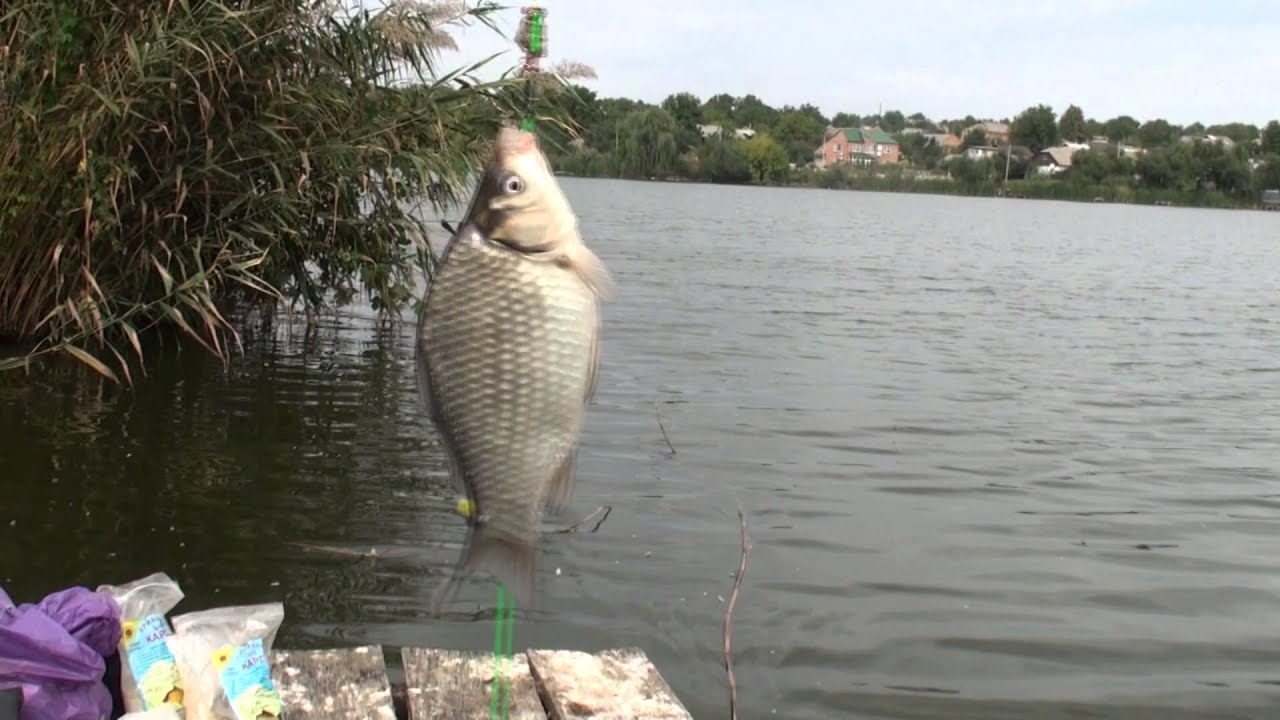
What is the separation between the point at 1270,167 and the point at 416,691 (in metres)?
121

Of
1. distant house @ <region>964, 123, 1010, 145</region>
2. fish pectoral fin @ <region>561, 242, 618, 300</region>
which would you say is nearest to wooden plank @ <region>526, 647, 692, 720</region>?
fish pectoral fin @ <region>561, 242, 618, 300</region>

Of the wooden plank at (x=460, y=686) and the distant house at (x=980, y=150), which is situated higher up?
the distant house at (x=980, y=150)

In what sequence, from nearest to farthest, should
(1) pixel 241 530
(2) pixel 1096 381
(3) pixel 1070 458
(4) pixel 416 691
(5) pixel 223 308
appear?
(4) pixel 416 691, (1) pixel 241 530, (3) pixel 1070 458, (5) pixel 223 308, (2) pixel 1096 381

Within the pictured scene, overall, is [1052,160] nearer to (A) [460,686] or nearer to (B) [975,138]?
(B) [975,138]

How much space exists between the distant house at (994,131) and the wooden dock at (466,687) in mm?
163029

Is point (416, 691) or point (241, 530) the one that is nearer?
point (416, 691)

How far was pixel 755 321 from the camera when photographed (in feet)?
57.1

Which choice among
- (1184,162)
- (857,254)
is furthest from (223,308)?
(1184,162)

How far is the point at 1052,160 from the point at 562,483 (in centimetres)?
14534

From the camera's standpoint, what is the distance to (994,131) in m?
176

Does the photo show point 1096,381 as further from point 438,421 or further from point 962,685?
point 438,421

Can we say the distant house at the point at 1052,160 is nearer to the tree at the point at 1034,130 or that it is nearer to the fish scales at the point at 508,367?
the tree at the point at 1034,130

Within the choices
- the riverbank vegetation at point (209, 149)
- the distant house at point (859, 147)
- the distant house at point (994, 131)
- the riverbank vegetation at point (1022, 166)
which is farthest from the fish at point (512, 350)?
the distant house at point (994, 131)

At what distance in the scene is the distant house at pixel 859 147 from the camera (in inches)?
5266
